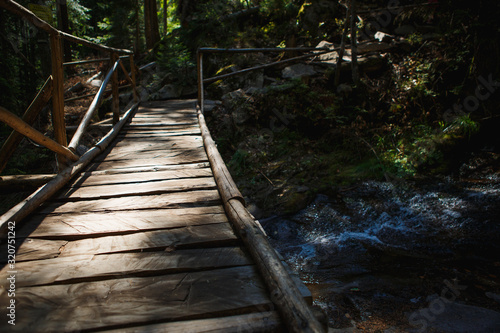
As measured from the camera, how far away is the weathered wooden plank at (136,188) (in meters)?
2.78

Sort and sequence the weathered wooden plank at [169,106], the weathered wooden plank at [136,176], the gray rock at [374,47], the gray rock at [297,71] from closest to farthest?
1. the weathered wooden plank at [136,176]
2. the weathered wooden plank at [169,106]
3. the gray rock at [297,71]
4. the gray rock at [374,47]

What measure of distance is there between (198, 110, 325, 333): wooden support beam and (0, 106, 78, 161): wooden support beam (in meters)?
1.85

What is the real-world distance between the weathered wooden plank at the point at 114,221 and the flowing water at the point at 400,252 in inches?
72.0

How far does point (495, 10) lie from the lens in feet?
18.7

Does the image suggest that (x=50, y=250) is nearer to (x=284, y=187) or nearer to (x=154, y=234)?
(x=154, y=234)

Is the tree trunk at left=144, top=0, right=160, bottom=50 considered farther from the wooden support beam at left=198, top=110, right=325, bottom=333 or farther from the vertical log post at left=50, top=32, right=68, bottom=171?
the wooden support beam at left=198, top=110, right=325, bottom=333

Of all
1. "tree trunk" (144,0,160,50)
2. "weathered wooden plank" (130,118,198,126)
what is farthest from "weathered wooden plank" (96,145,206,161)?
"tree trunk" (144,0,160,50)

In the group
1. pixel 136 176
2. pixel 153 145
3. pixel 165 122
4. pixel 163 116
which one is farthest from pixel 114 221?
pixel 163 116

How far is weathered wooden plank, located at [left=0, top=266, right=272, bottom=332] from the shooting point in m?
1.33

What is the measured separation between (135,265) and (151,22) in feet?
52.2

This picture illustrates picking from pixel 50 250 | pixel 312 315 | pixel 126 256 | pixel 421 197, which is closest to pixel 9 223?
pixel 50 250

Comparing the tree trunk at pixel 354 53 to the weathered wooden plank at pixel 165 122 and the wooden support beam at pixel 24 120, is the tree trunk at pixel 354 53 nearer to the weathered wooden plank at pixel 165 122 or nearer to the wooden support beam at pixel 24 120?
the weathered wooden plank at pixel 165 122

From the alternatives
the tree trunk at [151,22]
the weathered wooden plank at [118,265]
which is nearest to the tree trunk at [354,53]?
the weathered wooden plank at [118,265]

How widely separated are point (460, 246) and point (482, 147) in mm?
2670
